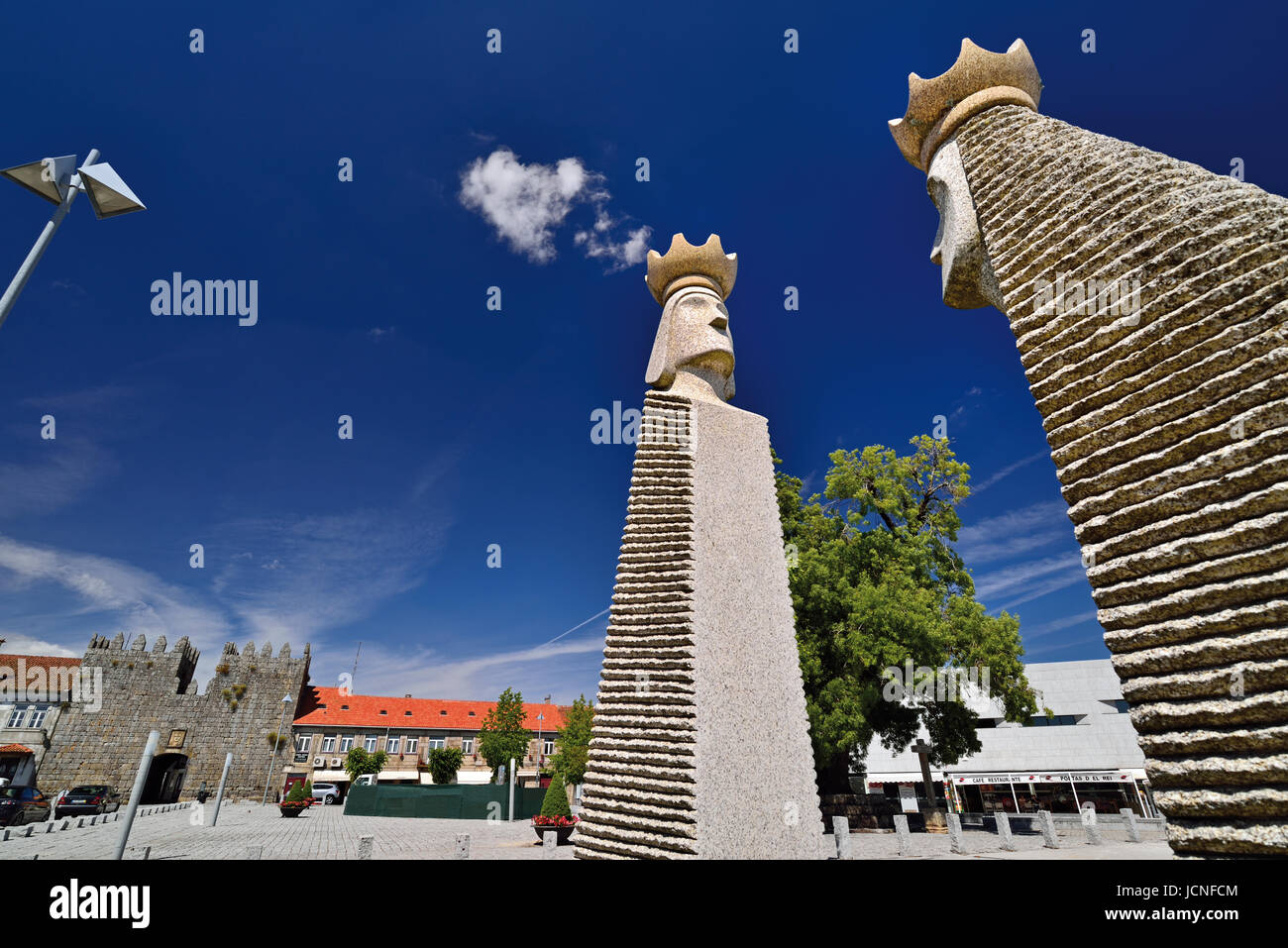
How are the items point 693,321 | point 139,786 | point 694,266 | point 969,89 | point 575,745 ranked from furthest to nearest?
point 575,745
point 694,266
point 693,321
point 139,786
point 969,89

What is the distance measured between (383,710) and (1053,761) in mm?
42339

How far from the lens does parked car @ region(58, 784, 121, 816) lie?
912 inches

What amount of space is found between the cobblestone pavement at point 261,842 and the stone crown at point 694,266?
907cm

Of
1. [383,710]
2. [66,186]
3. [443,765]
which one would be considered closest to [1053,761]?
[443,765]

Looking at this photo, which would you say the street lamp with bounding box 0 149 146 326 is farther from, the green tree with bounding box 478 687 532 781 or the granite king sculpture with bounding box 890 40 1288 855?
the green tree with bounding box 478 687 532 781

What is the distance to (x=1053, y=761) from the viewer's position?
1008 inches

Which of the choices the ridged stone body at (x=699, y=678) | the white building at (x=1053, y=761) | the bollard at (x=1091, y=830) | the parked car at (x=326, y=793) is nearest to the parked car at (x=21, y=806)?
the parked car at (x=326, y=793)

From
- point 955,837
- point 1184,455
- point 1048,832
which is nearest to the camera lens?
point 1184,455

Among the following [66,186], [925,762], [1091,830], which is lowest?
[1091,830]

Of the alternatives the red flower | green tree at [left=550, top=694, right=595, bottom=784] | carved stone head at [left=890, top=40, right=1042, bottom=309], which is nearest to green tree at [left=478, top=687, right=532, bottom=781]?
green tree at [left=550, top=694, right=595, bottom=784]

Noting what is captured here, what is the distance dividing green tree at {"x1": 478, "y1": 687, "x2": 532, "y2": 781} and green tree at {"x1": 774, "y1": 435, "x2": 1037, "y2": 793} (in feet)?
66.1

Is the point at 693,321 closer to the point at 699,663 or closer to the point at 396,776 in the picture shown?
the point at 699,663

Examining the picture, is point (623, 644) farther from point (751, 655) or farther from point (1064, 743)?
point (1064, 743)
